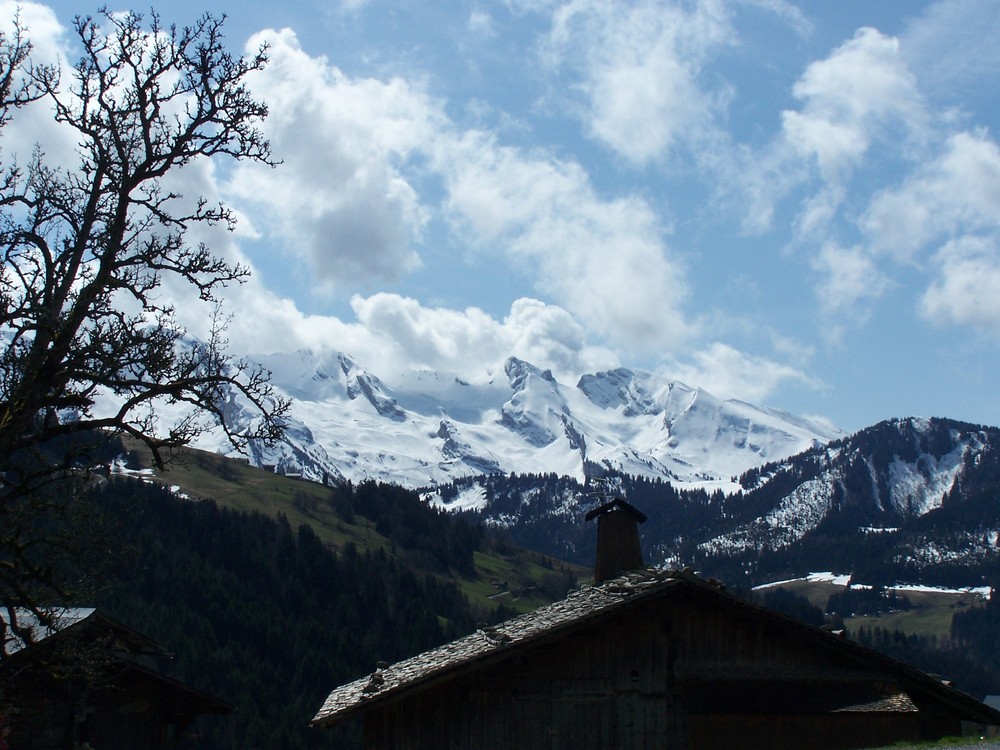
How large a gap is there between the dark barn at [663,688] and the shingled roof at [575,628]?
5cm

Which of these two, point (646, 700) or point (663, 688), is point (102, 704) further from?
point (663, 688)

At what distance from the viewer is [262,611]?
130125 millimetres

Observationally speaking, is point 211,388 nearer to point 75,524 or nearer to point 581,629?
point 75,524

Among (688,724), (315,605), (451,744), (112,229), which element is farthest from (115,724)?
(315,605)

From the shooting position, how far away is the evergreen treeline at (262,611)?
342 ft

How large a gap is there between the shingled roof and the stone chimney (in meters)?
8.10

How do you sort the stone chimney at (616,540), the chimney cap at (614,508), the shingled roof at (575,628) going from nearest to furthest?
the shingled roof at (575,628) < the stone chimney at (616,540) < the chimney cap at (614,508)

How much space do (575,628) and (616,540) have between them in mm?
11391

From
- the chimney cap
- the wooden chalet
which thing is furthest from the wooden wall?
the chimney cap

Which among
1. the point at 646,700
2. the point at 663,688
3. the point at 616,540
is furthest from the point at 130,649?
the point at 616,540

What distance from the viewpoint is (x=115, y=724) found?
31344 mm

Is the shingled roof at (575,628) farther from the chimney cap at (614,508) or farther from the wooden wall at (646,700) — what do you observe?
the chimney cap at (614,508)

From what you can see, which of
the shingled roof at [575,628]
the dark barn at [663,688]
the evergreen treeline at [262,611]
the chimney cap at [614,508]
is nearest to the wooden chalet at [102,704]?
the shingled roof at [575,628]

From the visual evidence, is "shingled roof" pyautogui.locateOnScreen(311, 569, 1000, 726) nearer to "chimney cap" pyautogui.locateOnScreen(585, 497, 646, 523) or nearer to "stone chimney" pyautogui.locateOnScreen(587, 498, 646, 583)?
"stone chimney" pyautogui.locateOnScreen(587, 498, 646, 583)
